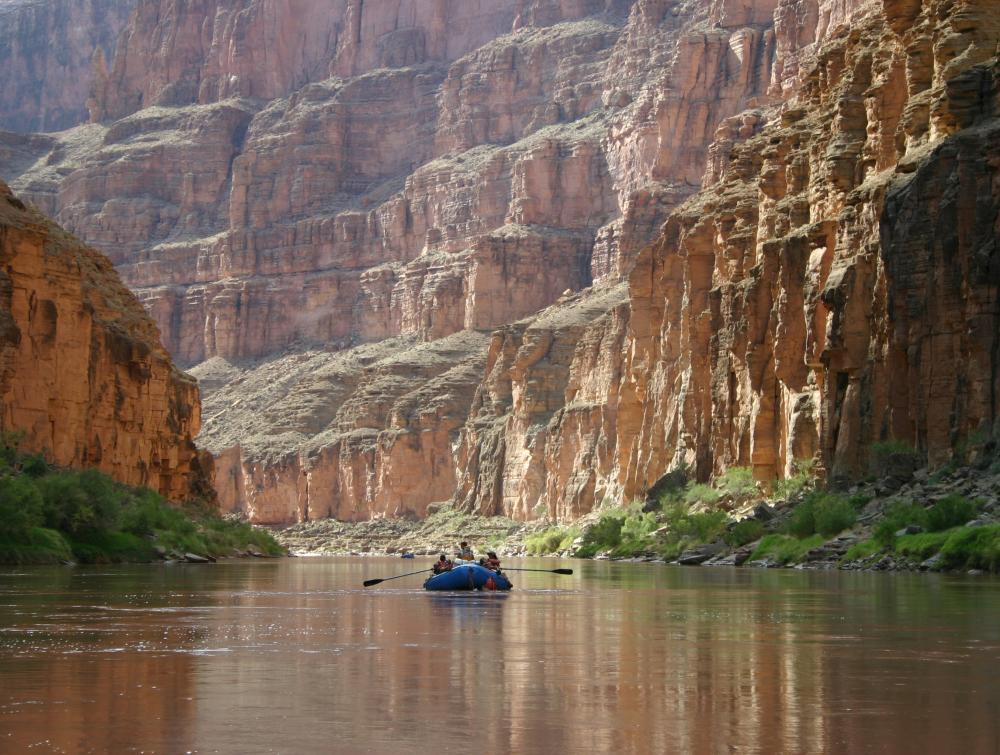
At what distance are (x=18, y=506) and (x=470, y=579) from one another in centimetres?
2257

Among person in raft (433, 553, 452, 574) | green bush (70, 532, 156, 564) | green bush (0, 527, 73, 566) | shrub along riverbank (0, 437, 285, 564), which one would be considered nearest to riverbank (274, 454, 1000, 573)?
person in raft (433, 553, 452, 574)

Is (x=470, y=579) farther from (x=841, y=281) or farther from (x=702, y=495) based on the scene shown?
(x=702, y=495)

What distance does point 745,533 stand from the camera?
73.8 meters

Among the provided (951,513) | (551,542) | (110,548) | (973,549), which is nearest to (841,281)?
(951,513)

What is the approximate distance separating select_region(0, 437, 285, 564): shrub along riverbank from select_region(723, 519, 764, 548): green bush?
23367mm

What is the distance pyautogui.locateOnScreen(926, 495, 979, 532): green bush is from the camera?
5462 centimetres

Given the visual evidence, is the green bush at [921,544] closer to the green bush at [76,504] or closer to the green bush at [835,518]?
the green bush at [835,518]

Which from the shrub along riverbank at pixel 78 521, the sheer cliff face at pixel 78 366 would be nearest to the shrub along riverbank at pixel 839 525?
the shrub along riverbank at pixel 78 521

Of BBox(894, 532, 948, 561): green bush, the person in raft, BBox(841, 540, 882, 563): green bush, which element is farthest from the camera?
BBox(841, 540, 882, 563): green bush

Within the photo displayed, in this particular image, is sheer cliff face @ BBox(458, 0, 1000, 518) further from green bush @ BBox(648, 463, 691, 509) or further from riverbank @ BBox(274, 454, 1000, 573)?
riverbank @ BBox(274, 454, 1000, 573)

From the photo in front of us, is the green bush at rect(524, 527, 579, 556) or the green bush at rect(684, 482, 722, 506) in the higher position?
the green bush at rect(684, 482, 722, 506)

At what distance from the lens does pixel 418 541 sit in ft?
559

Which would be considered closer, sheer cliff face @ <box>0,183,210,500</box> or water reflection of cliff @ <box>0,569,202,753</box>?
water reflection of cliff @ <box>0,569,202,753</box>

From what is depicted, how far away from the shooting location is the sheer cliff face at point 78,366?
80.8m
